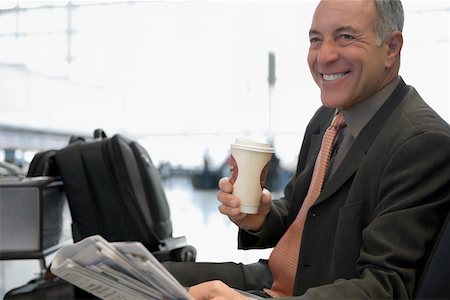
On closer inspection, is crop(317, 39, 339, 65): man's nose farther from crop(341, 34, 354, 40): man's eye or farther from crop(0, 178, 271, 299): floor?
crop(0, 178, 271, 299): floor

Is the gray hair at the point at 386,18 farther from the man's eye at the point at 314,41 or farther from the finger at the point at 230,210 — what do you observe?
the finger at the point at 230,210

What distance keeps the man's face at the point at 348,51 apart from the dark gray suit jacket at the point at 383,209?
7 centimetres

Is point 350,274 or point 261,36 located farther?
point 261,36

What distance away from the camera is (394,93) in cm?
125

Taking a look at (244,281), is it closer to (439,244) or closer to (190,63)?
(439,244)

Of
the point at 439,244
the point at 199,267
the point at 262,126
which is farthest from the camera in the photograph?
the point at 262,126

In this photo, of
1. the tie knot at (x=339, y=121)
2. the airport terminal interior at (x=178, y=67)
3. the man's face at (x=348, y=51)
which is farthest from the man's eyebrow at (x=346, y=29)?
the airport terminal interior at (x=178, y=67)

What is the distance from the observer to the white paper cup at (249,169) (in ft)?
3.85

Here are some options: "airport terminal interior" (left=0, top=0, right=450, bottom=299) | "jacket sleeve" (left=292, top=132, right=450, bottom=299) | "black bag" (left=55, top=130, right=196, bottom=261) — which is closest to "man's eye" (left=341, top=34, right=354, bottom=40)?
"jacket sleeve" (left=292, top=132, right=450, bottom=299)

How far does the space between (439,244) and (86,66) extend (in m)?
9.88

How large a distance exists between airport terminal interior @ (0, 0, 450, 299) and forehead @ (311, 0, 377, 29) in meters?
5.99

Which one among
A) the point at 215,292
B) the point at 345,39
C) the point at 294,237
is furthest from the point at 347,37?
the point at 215,292

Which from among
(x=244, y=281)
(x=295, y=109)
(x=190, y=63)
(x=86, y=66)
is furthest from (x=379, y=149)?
(x=86, y=66)

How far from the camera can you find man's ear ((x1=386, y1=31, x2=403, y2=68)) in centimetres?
122
